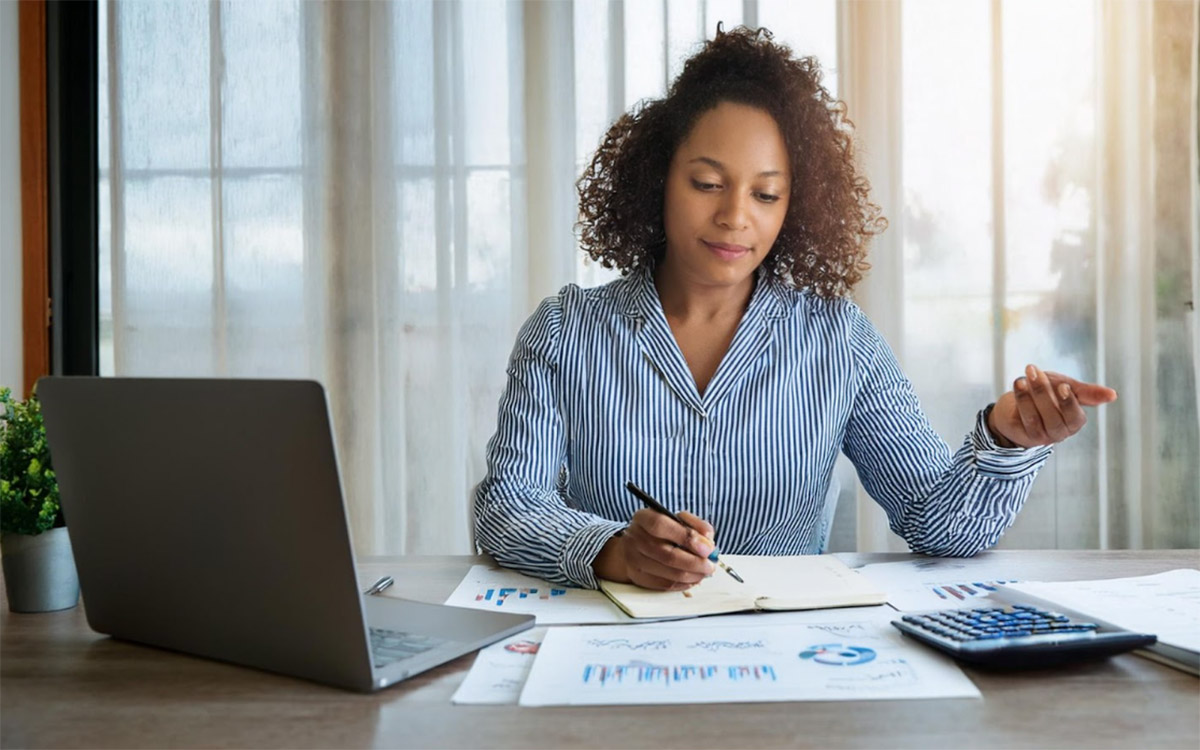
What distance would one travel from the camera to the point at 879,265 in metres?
2.52

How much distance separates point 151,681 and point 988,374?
7.11ft

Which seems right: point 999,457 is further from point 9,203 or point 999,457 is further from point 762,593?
point 9,203

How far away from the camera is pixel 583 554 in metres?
1.10

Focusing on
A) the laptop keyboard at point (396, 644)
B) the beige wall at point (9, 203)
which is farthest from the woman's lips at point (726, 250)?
the beige wall at point (9, 203)

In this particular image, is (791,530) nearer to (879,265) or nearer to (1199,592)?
(1199,592)

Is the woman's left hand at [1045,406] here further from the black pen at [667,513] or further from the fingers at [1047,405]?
the black pen at [667,513]

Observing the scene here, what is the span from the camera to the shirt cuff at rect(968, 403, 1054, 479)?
126 cm

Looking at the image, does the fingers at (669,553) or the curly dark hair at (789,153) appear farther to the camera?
the curly dark hair at (789,153)

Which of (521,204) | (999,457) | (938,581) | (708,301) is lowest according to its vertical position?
(938,581)

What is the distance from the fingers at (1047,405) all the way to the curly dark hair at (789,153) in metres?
0.48

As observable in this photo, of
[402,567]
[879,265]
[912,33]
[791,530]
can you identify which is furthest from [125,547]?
[912,33]

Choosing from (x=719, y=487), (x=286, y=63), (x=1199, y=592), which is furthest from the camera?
(x=286, y=63)

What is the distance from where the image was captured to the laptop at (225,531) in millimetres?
705

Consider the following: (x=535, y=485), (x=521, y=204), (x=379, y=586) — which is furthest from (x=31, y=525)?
(x=521, y=204)
